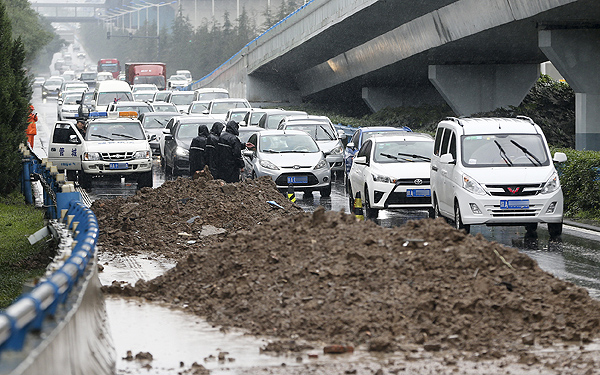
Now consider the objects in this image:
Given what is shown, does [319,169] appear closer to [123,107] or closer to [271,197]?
[271,197]

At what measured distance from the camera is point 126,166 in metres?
24.4

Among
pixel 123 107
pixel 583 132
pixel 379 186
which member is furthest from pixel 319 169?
pixel 123 107

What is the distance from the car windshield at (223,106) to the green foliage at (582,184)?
24.7 meters

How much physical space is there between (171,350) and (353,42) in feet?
115

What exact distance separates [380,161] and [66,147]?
1047 cm

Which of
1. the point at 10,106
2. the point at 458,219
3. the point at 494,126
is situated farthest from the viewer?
the point at 10,106

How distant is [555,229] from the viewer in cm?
1509

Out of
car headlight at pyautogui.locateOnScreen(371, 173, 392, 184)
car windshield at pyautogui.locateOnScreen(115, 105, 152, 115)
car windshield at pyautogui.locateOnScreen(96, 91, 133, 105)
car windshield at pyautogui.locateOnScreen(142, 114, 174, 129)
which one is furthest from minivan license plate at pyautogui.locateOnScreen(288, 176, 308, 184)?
car windshield at pyautogui.locateOnScreen(96, 91, 133, 105)

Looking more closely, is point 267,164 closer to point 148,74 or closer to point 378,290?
point 378,290

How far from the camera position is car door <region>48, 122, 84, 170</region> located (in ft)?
82.3

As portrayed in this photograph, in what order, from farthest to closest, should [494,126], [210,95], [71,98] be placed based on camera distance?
[71,98] < [210,95] < [494,126]

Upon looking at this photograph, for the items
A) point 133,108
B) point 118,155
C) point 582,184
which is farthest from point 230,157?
point 133,108

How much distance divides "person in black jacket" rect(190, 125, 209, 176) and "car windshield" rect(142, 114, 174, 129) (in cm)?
A: 1405

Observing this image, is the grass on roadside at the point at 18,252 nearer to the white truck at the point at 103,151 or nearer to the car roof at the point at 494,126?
the white truck at the point at 103,151
